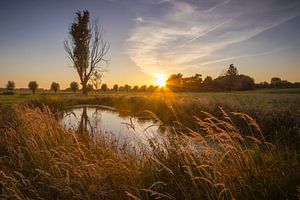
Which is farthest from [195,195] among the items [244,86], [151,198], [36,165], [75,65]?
[244,86]

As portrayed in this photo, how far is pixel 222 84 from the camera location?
58.6 meters

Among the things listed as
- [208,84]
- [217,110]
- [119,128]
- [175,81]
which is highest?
[175,81]

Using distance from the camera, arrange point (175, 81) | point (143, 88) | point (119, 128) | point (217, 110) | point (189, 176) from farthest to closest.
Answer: point (143, 88) → point (175, 81) → point (217, 110) → point (119, 128) → point (189, 176)

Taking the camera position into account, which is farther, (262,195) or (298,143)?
(298,143)

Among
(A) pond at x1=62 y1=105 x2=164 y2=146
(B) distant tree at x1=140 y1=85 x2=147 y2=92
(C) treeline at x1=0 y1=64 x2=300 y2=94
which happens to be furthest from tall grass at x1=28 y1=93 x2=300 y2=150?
(B) distant tree at x1=140 y1=85 x2=147 y2=92

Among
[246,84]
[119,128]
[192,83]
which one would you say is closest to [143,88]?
[192,83]

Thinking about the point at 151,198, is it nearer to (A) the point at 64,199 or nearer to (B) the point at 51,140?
(A) the point at 64,199

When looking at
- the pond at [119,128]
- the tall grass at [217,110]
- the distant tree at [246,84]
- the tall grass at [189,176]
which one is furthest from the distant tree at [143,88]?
the tall grass at [189,176]

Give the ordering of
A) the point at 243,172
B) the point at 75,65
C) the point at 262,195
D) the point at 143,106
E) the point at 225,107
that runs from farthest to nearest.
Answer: the point at 75,65, the point at 143,106, the point at 225,107, the point at 243,172, the point at 262,195

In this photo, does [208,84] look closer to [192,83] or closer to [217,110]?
[192,83]

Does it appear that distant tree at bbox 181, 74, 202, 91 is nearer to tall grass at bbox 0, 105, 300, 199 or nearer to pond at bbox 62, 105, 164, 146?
pond at bbox 62, 105, 164, 146

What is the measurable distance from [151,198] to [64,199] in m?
1.24

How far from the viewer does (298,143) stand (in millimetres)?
6766

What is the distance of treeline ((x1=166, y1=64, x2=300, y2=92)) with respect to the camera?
56.9 metres
